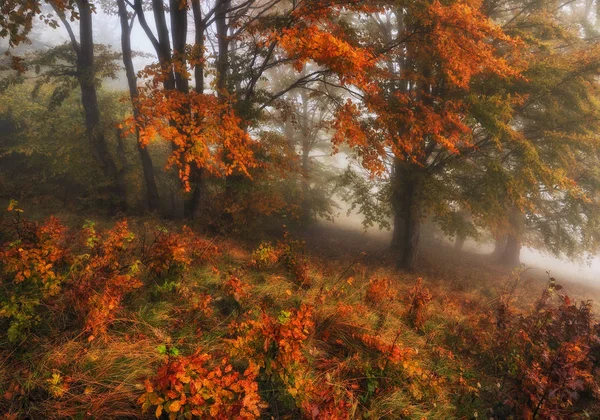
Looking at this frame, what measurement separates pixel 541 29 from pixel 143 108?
10.9 meters

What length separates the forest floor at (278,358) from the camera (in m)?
2.94

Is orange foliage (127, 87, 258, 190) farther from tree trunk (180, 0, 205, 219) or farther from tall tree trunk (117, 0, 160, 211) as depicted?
tall tree trunk (117, 0, 160, 211)

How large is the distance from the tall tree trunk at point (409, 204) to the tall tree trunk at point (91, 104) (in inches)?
385

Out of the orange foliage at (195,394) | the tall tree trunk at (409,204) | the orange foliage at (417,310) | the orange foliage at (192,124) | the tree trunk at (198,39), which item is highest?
the tree trunk at (198,39)

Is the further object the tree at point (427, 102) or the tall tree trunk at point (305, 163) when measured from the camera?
the tall tree trunk at point (305, 163)

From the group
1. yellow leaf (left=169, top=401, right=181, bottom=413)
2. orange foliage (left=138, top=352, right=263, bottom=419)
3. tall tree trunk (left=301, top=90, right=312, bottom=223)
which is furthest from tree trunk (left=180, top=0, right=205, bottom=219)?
yellow leaf (left=169, top=401, right=181, bottom=413)

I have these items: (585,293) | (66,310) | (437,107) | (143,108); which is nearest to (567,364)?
(66,310)

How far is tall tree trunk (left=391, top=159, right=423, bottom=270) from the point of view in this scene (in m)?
10.4

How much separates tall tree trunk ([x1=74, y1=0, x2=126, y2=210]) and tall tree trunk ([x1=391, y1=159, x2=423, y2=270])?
979cm

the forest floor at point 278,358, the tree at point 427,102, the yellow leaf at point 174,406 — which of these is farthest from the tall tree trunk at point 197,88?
the yellow leaf at point 174,406

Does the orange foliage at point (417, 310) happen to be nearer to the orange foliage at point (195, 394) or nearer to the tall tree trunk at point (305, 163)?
the orange foliage at point (195, 394)

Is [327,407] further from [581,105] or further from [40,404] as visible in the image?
[581,105]

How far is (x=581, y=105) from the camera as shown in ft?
27.0

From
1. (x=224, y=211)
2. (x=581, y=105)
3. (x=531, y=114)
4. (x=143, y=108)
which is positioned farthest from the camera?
(x=224, y=211)
